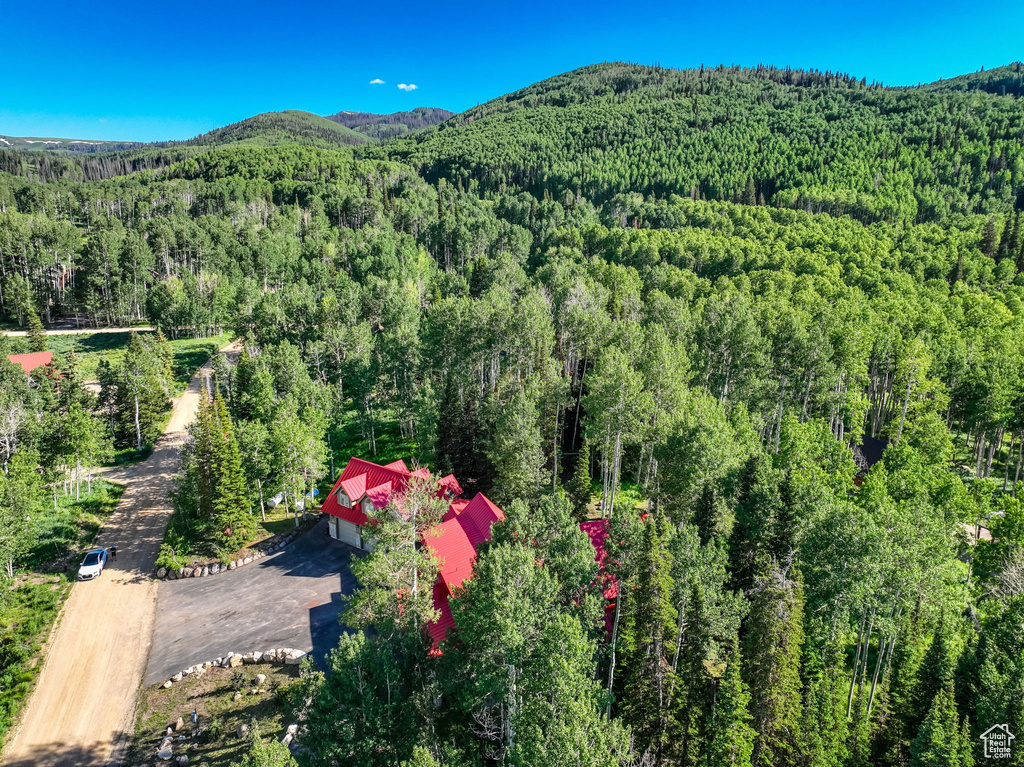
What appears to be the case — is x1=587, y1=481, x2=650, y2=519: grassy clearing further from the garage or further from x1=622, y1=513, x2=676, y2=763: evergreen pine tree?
x1=622, y1=513, x2=676, y2=763: evergreen pine tree

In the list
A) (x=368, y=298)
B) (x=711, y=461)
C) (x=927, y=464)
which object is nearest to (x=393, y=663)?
(x=711, y=461)

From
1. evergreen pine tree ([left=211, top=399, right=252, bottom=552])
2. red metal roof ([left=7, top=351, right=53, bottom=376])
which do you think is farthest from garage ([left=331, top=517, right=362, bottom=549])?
red metal roof ([left=7, top=351, right=53, bottom=376])

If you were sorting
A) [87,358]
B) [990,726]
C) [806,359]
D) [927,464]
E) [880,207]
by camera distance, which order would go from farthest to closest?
[880,207], [87,358], [806,359], [927,464], [990,726]

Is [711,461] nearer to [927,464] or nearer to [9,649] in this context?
[927,464]

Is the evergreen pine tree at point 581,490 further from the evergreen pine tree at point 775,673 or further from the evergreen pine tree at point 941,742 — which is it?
the evergreen pine tree at point 941,742

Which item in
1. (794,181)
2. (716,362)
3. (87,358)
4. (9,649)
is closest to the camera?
(9,649)

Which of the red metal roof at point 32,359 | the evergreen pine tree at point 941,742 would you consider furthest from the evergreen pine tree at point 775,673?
the red metal roof at point 32,359

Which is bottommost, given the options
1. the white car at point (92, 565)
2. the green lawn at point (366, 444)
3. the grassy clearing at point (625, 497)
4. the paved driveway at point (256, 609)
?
the paved driveway at point (256, 609)
